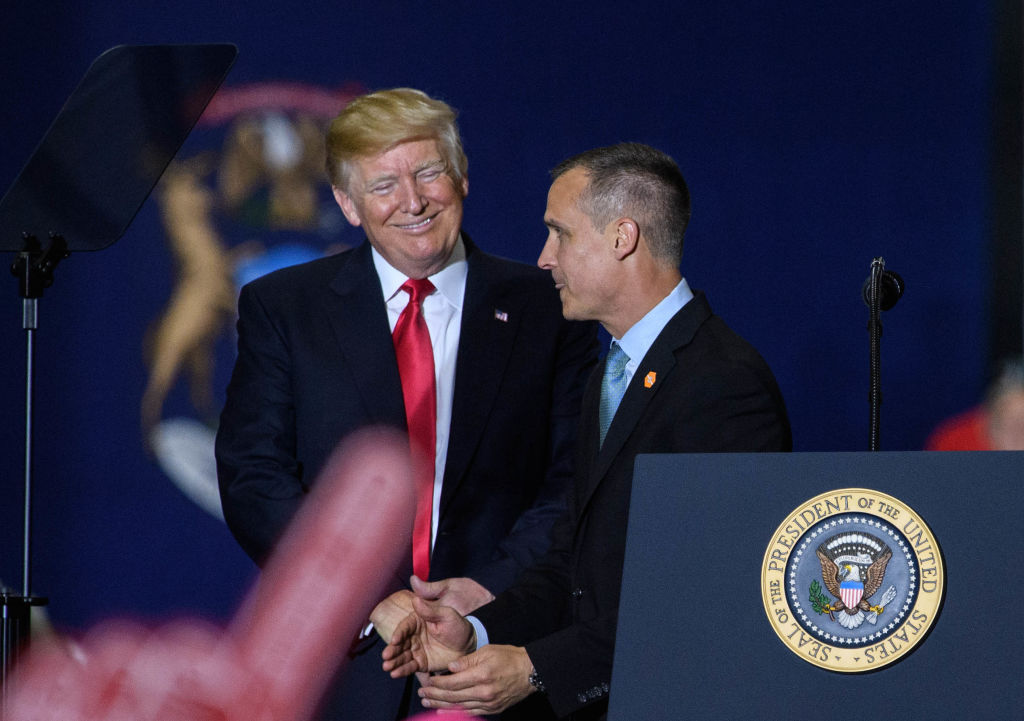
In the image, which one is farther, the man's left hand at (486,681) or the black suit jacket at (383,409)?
the black suit jacket at (383,409)

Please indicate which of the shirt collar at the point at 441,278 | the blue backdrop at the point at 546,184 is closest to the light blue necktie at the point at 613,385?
the shirt collar at the point at 441,278

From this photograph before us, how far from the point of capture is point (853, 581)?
92 cm

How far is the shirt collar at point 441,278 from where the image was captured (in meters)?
2.10

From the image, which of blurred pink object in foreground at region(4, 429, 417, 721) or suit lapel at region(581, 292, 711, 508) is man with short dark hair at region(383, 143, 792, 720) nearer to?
suit lapel at region(581, 292, 711, 508)

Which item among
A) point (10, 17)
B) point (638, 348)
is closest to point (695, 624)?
point (638, 348)

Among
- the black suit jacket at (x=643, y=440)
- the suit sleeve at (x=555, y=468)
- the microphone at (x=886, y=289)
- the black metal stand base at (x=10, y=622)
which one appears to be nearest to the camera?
the microphone at (x=886, y=289)

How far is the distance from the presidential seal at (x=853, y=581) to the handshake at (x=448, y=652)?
25.7 inches

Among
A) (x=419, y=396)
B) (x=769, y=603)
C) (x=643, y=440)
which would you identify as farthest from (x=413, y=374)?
(x=769, y=603)

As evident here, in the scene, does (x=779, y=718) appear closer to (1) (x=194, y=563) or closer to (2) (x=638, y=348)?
(2) (x=638, y=348)

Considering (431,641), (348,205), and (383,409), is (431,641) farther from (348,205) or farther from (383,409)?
(348,205)

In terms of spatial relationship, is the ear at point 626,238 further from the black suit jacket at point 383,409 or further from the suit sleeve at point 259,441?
the suit sleeve at point 259,441

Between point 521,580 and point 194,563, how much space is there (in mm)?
1533

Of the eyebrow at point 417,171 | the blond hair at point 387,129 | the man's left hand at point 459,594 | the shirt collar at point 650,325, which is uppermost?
the blond hair at point 387,129

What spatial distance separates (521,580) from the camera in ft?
5.94
